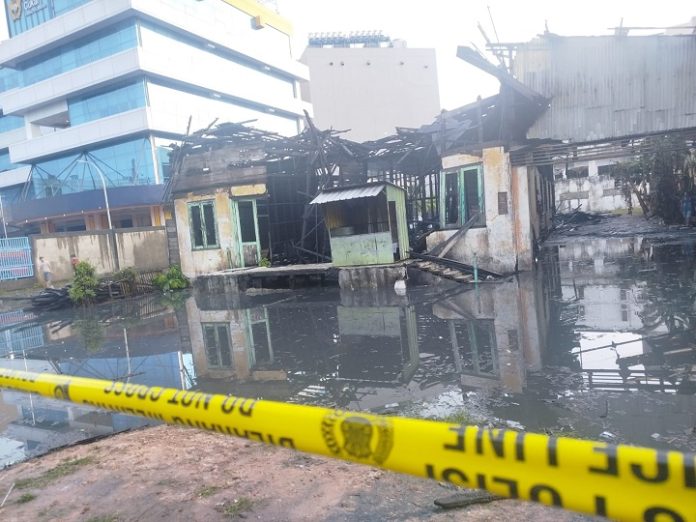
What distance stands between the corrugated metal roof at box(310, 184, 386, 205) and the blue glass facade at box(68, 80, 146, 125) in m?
24.0

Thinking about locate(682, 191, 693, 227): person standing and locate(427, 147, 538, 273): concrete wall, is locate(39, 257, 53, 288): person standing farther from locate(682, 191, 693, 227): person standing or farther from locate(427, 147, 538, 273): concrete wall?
locate(682, 191, 693, 227): person standing

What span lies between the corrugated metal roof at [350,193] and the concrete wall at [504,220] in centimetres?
305

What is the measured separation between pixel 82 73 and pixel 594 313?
122 ft

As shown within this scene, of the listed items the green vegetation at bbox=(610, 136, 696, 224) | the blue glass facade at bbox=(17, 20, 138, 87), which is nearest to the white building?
the blue glass facade at bbox=(17, 20, 138, 87)

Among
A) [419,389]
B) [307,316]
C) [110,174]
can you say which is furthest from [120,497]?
[110,174]

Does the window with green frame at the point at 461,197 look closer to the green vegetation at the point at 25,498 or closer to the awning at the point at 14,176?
the green vegetation at the point at 25,498

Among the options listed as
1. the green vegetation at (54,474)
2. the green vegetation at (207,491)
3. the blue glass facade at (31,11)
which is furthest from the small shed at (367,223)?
the blue glass facade at (31,11)

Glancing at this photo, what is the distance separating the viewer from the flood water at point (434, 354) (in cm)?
460

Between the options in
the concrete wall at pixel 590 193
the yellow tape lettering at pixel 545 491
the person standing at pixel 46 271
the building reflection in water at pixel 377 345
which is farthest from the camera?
the concrete wall at pixel 590 193

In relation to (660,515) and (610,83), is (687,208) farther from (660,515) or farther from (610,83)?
A: (660,515)

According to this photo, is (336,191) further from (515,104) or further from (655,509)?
(655,509)

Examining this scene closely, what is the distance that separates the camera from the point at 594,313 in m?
8.09

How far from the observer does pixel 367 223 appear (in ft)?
49.6

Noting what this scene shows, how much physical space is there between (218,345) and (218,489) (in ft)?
17.6
